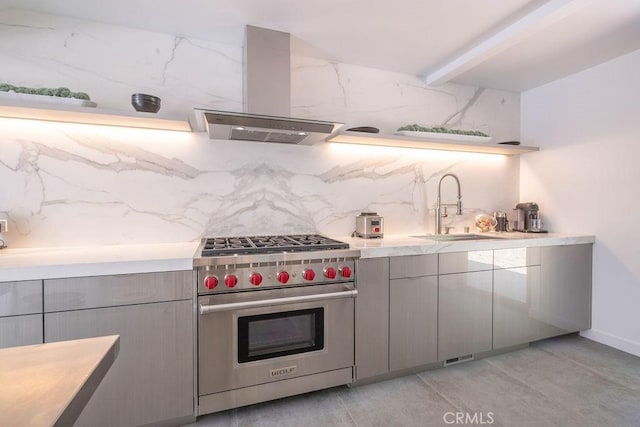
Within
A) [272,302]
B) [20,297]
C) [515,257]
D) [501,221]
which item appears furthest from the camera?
[501,221]

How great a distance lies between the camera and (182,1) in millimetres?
1832

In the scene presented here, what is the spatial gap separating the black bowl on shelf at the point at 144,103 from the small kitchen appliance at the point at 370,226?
158 centimetres

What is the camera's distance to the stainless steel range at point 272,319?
1.67m

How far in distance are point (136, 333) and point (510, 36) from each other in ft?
9.07

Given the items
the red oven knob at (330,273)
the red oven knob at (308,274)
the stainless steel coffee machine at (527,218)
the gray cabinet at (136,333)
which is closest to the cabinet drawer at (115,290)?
the gray cabinet at (136,333)

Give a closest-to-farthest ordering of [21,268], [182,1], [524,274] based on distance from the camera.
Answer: [21,268]
[182,1]
[524,274]

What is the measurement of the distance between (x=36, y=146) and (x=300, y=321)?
1.89 metres

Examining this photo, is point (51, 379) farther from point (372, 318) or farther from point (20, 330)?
point (372, 318)

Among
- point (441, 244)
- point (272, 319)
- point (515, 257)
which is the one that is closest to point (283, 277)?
point (272, 319)

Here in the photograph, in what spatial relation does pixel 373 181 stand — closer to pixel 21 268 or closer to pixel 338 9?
pixel 338 9

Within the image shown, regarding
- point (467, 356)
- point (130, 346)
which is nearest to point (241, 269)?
point (130, 346)

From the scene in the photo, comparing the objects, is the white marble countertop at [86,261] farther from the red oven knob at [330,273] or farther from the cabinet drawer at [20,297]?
the red oven knob at [330,273]

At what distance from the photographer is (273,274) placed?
1775mm

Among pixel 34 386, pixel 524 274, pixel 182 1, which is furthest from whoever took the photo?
pixel 524 274
